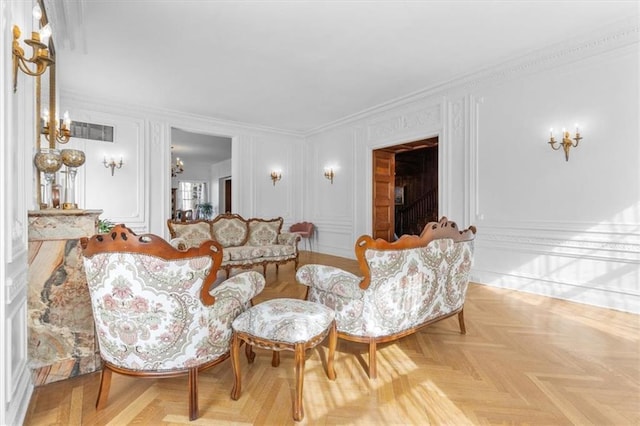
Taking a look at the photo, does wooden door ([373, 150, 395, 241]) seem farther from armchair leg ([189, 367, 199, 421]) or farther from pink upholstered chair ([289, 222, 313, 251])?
armchair leg ([189, 367, 199, 421])

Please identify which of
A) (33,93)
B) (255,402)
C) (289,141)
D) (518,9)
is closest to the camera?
(255,402)

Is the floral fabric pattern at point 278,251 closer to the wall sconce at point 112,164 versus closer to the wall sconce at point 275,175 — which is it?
the wall sconce at point 275,175

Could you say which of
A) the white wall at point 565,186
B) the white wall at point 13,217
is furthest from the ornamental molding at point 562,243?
the white wall at point 13,217

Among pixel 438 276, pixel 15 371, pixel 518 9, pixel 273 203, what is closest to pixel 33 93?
pixel 15 371

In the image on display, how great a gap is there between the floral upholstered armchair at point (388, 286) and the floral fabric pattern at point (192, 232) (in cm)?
307

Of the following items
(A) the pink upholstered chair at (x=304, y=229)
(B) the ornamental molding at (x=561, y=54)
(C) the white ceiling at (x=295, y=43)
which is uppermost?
(C) the white ceiling at (x=295, y=43)

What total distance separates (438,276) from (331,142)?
543 cm

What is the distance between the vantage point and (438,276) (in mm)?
2455

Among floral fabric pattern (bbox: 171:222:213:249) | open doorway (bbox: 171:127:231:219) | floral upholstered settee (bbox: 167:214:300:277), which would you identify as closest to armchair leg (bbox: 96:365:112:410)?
floral upholstered settee (bbox: 167:214:300:277)

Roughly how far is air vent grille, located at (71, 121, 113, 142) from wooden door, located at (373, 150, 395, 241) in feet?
16.3

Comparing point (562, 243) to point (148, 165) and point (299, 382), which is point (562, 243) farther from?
point (148, 165)

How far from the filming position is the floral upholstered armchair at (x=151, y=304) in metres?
1.57

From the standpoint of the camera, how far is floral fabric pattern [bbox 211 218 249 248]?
5.33m

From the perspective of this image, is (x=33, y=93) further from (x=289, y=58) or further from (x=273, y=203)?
(x=273, y=203)
